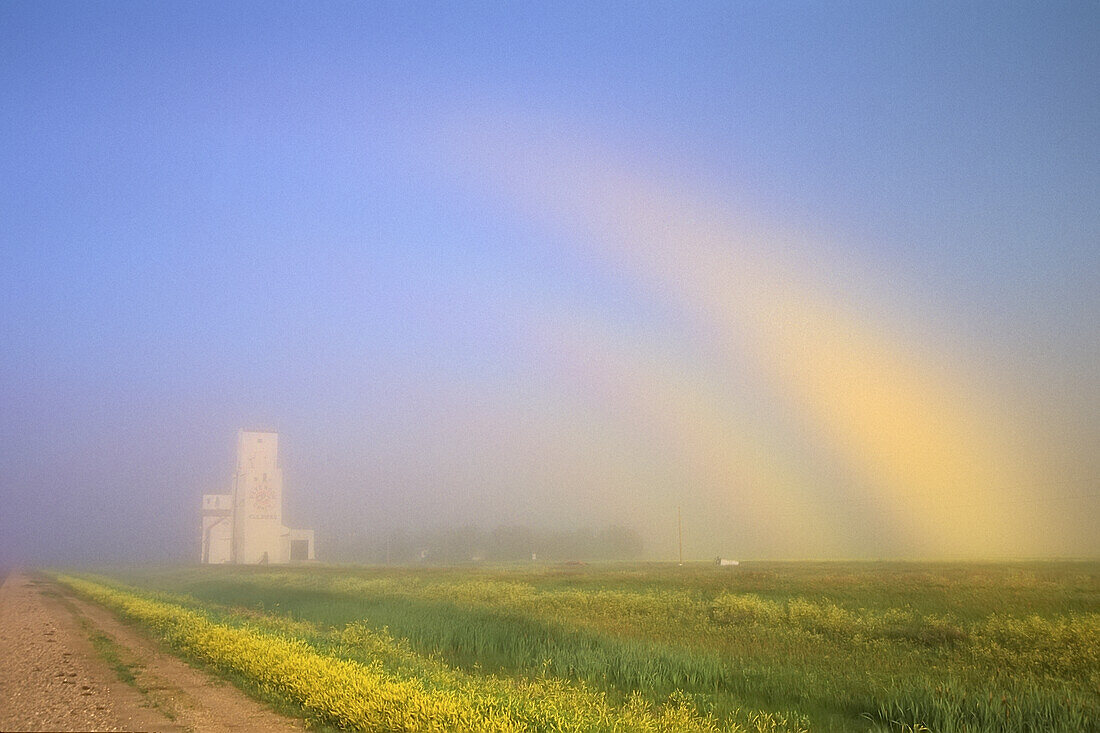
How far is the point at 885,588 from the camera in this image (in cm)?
3978

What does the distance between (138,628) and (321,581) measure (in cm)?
3367

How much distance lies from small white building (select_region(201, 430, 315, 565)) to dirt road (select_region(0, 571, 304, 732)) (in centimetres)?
9296

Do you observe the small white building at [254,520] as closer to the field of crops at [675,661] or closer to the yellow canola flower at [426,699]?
the field of crops at [675,661]

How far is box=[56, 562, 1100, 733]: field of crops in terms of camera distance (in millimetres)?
12578

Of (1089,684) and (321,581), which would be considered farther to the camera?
(321,581)

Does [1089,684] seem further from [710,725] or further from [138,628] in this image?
[138,628]

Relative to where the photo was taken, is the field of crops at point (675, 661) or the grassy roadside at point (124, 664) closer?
the field of crops at point (675, 661)

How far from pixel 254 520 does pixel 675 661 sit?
106836mm

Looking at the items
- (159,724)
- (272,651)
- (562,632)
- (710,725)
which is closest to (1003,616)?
(562,632)

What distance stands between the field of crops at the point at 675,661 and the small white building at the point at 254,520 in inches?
3273

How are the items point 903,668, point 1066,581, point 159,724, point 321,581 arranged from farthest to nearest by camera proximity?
point 321,581 < point 1066,581 < point 903,668 < point 159,724

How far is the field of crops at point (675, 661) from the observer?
1258 centimetres

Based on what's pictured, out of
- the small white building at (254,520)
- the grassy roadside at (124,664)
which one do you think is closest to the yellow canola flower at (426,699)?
the grassy roadside at (124,664)

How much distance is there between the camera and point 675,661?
59.2 ft
